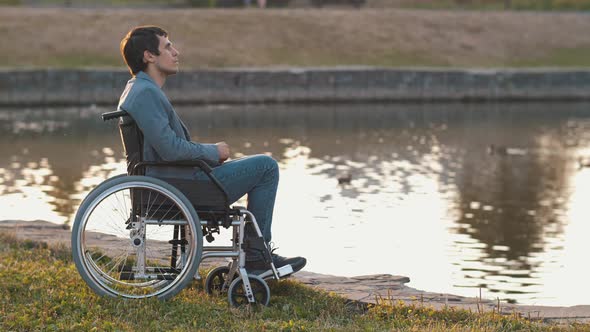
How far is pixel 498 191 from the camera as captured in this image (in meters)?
15.4

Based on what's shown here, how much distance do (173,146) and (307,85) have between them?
2054cm

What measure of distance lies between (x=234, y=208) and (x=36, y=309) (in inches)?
48.5

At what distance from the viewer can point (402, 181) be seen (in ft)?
52.1

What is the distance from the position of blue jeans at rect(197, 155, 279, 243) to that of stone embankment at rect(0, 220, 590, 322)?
0.69 meters

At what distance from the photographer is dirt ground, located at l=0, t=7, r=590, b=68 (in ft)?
96.1

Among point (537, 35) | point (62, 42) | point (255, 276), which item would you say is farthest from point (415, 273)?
point (537, 35)

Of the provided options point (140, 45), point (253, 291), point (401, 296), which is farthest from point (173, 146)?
point (401, 296)

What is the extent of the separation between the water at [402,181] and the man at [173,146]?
10.4ft

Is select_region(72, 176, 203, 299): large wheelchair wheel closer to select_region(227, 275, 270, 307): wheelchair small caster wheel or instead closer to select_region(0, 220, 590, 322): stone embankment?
select_region(227, 275, 270, 307): wheelchair small caster wheel

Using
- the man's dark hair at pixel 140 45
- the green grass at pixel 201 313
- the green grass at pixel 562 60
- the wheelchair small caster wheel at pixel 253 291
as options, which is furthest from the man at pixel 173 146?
the green grass at pixel 562 60

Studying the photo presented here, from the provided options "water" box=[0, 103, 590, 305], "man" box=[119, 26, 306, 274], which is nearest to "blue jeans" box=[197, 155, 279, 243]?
"man" box=[119, 26, 306, 274]

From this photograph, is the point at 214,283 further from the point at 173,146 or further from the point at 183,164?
the point at 173,146

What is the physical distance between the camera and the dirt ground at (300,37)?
2928cm

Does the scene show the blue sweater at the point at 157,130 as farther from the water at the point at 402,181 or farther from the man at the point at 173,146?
the water at the point at 402,181
